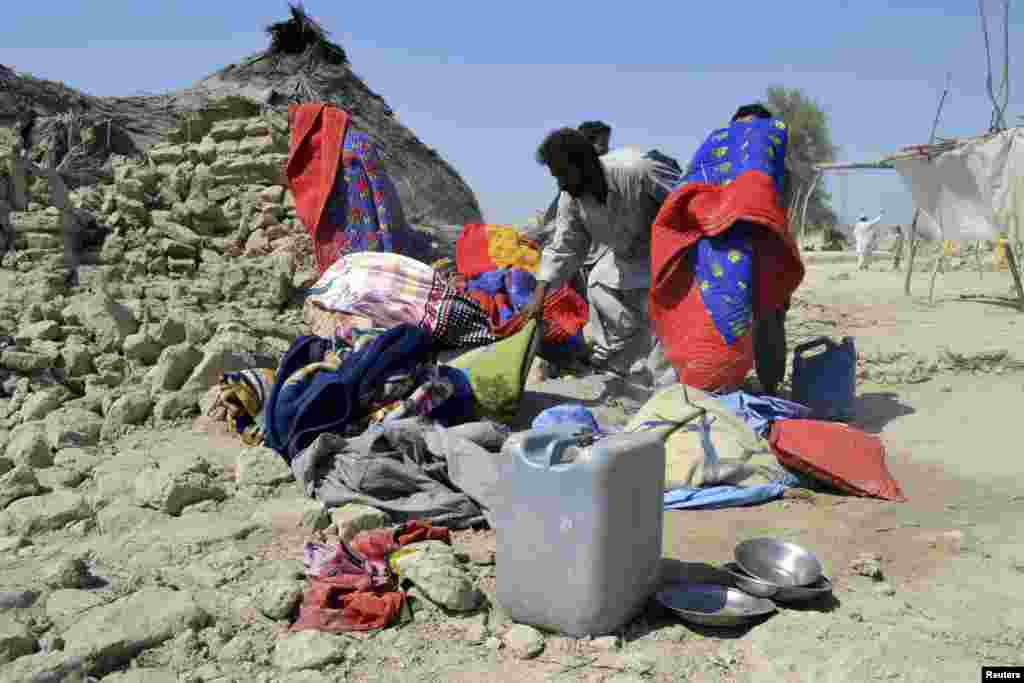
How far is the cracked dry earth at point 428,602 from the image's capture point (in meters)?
2.21

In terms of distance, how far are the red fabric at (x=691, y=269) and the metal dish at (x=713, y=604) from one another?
1.75 meters

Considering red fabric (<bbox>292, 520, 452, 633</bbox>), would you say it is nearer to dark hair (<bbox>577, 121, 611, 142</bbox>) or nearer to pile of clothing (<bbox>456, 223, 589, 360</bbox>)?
pile of clothing (<bbox>456, 223, 589, 360</bbox>)

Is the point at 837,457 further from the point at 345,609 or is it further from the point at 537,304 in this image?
the point at 345,609

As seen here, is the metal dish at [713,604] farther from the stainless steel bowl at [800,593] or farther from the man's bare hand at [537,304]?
the man's bare hand at [537,304]

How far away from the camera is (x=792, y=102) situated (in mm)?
35219

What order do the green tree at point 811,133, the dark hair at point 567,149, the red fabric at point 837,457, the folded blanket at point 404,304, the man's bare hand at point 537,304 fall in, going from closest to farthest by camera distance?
the red fabric at point 837,457 → the dark hair at point 567,149 → the man's bare hand at point 537,304 → the folded blanket at point 404,304 → the green tree at point 811,133

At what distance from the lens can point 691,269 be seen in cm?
426

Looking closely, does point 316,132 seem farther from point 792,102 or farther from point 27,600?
point 792,102

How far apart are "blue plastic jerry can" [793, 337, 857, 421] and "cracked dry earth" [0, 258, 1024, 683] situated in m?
0.20

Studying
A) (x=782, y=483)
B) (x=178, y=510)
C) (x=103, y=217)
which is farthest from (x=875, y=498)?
(x=103, y=217)

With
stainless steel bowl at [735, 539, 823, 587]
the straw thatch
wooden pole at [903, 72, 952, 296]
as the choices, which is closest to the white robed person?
wooden pole at [903, 72, 952, 296]

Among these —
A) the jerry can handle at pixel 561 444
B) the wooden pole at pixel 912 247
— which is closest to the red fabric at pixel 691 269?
the jerry can handle at pixel 561 444

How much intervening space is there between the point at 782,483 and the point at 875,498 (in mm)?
347

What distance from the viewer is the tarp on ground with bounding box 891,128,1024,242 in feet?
28.7
